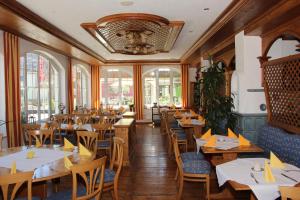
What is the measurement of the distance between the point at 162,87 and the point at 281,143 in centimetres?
980

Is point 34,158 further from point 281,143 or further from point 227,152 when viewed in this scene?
point 281,143

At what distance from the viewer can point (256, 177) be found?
2.50m

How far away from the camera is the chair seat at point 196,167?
3688 mm

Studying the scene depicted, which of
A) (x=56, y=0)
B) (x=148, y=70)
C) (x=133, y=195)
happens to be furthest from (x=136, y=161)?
(x=148, y=70)

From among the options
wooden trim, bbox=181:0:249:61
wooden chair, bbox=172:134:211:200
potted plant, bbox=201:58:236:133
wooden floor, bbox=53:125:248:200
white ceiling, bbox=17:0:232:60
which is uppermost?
white ceiling, bbox=17:0:232:60

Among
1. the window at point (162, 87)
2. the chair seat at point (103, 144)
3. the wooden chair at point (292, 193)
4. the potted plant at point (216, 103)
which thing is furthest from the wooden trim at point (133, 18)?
the window at point (162, 87)

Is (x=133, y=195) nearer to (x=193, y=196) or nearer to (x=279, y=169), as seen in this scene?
(x=193, y=196)

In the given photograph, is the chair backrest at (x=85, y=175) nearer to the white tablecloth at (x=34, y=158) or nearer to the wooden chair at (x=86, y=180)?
the wooden chair at (x=86, y=180)

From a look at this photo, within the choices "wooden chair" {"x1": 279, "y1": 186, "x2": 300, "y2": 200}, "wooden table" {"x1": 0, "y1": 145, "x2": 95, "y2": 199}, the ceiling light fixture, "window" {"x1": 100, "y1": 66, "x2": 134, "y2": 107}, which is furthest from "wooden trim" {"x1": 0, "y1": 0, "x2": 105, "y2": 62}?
"window" {"x1": 100, "y1": 66, "x2": 134, "y2": 107}

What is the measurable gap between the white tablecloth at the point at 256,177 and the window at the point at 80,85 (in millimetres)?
8594

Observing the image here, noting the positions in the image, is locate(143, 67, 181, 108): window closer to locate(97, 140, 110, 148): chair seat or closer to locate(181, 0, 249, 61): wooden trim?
locate(181, 0, 249, 61): wooden trim

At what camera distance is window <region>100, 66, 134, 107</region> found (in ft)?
44.3

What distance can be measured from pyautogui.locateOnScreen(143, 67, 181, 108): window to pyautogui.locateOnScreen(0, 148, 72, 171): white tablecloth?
1004 cm

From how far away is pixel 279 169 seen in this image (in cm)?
275
